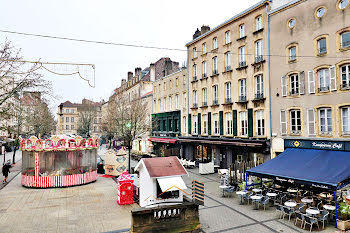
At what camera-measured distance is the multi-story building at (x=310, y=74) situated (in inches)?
572

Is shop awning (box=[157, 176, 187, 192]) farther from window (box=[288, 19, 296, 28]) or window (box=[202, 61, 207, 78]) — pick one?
window (box=[202, 61, 207, 78])

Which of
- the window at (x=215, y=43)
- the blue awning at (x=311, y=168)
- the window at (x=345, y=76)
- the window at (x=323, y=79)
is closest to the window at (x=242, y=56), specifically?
the window at (x=215, y=43)

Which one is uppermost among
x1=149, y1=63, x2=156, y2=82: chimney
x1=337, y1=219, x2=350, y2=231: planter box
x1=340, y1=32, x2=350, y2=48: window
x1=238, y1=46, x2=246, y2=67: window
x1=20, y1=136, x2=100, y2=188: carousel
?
x1=149, y1=63, x2=156, y2=82: chimney

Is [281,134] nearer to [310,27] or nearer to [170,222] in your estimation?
[310,27]

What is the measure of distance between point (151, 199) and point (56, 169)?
33.7ft

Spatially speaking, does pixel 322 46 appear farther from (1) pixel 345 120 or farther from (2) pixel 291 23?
(1) pixel 345 120

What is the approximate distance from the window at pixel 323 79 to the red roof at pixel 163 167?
10217 mm

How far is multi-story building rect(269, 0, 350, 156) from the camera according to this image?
14.5m

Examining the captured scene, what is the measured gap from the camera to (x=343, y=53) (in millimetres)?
14477

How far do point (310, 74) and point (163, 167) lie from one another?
11.3m

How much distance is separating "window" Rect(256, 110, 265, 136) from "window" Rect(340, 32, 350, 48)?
6.90 metres

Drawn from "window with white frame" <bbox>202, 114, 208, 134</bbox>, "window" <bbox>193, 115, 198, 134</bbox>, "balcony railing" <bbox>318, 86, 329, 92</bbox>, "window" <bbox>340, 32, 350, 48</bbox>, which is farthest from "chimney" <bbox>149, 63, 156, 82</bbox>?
"window" <bbox>340, 32, 350, 48</bbox>

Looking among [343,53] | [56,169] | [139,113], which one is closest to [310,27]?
[343,53]

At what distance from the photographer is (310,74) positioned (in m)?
16.1
